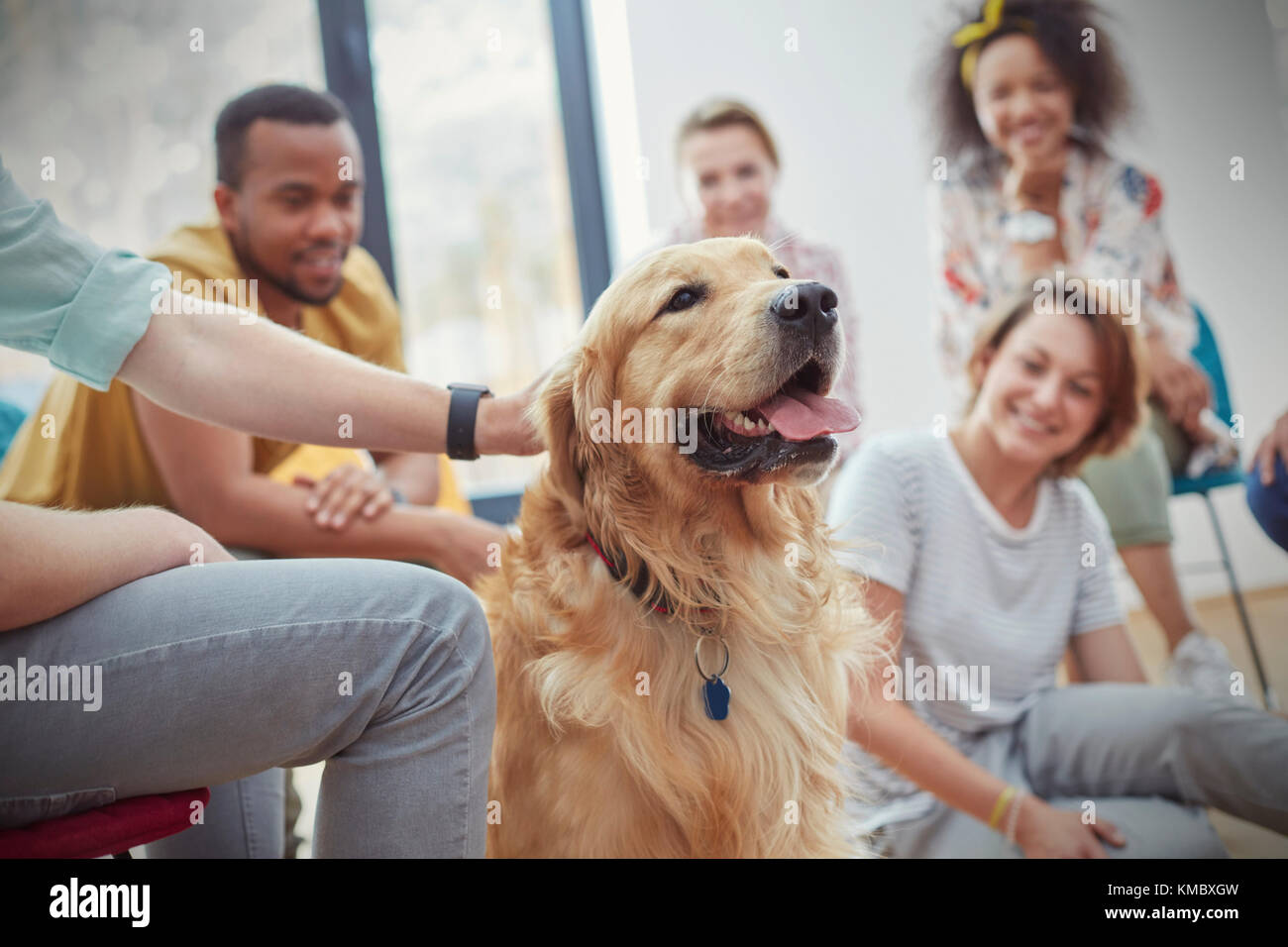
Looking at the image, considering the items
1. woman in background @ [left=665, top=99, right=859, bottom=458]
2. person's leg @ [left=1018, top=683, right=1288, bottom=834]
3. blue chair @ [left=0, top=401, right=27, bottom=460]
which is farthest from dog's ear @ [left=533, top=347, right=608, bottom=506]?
woman in background @ [left=665, top=99, right=859, bottom=458]

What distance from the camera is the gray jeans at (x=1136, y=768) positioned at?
160cm

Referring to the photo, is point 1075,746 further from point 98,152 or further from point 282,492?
point 98,152

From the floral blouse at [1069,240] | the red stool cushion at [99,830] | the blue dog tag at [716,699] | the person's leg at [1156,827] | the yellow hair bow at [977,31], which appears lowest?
the person's leg at [1156,827]

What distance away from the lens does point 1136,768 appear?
5.59ft

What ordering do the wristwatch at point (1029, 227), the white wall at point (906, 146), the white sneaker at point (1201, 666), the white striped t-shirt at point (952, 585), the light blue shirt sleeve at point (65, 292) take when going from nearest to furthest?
the light blue shirt sleeve at point (65, 292) < the white striped t-shirt at point (952, 585) < the white sneaker at point (1201, 666) < the wristwatch at point (1029, 227) < the white wall at point (906, 146)

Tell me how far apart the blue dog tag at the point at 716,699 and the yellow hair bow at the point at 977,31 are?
3.00 metres

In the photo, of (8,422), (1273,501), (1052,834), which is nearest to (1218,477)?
(1273,501)

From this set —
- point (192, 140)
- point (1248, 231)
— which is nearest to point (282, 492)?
point (192, 140)

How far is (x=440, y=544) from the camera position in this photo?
1866mm

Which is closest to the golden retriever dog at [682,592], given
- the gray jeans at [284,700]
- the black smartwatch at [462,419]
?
the black smartwatch at [462,419]

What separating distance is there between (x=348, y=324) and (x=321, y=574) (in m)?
1.47

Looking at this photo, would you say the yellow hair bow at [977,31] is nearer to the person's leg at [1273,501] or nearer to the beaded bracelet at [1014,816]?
the person's leg at [1273,501]

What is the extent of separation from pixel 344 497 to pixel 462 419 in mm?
705

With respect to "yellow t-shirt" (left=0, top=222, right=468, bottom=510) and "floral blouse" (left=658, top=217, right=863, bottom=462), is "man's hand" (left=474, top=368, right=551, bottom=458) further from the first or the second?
"floral blouse" (left=658, top=217, right=863, bottom=462)
